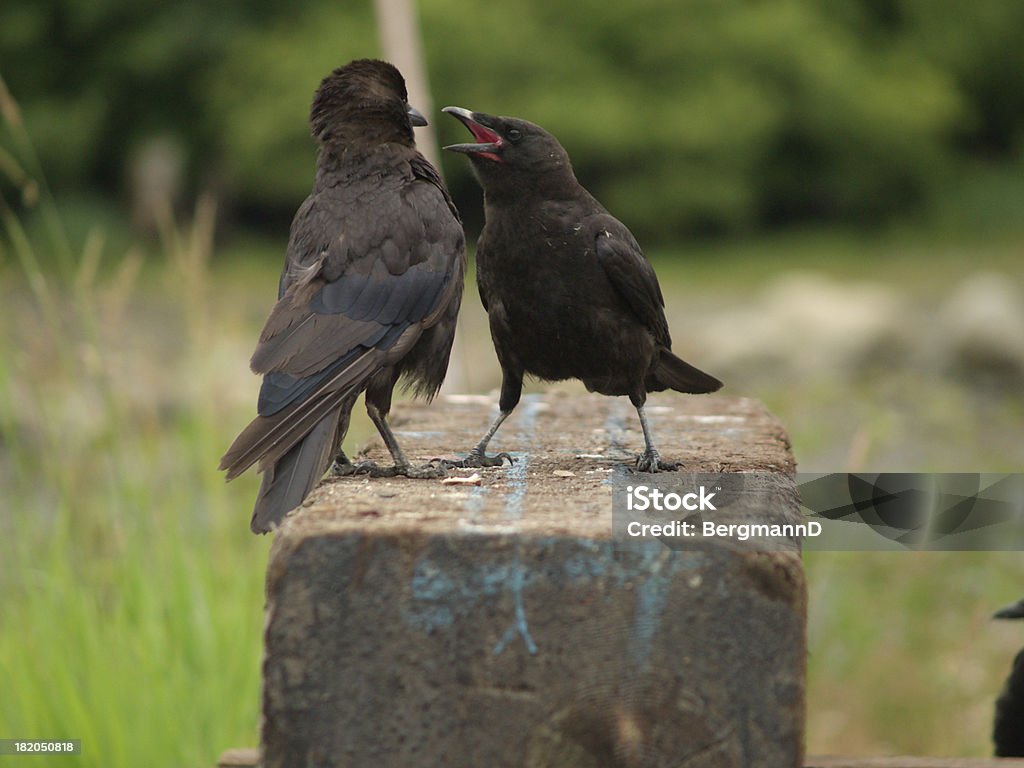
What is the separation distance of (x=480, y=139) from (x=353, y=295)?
0.48 m

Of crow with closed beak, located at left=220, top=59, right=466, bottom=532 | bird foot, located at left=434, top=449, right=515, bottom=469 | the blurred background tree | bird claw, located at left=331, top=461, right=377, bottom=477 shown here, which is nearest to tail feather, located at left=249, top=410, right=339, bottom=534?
crow with closed beak, located at left=220, top=59, right=466, bottom=532

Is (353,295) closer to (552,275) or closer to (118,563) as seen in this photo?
(552,275)

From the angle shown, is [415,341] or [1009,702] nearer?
[415,341]

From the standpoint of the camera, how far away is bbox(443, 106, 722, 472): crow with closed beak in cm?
283

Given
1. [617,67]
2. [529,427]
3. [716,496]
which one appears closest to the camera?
[716,496]

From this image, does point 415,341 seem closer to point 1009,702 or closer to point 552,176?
point 552,176

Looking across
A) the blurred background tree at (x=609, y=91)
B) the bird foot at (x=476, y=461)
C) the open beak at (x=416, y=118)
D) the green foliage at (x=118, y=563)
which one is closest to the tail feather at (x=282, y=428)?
the bird foot at (x=476, y=461)

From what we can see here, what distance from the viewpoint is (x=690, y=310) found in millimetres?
14305

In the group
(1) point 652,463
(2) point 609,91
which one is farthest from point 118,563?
(2) point 609,91

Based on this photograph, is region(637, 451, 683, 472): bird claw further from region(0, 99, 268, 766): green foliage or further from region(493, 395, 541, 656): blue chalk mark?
region(0, 99, 268, 766): green foliage

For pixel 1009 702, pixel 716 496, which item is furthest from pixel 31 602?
pixel 1009 702

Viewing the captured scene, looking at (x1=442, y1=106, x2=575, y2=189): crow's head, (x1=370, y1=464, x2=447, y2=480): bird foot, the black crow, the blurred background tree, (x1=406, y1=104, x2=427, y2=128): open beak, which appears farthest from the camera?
the blurred background tree

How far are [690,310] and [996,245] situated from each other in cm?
615

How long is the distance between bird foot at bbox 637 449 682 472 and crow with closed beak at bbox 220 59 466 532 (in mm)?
389
